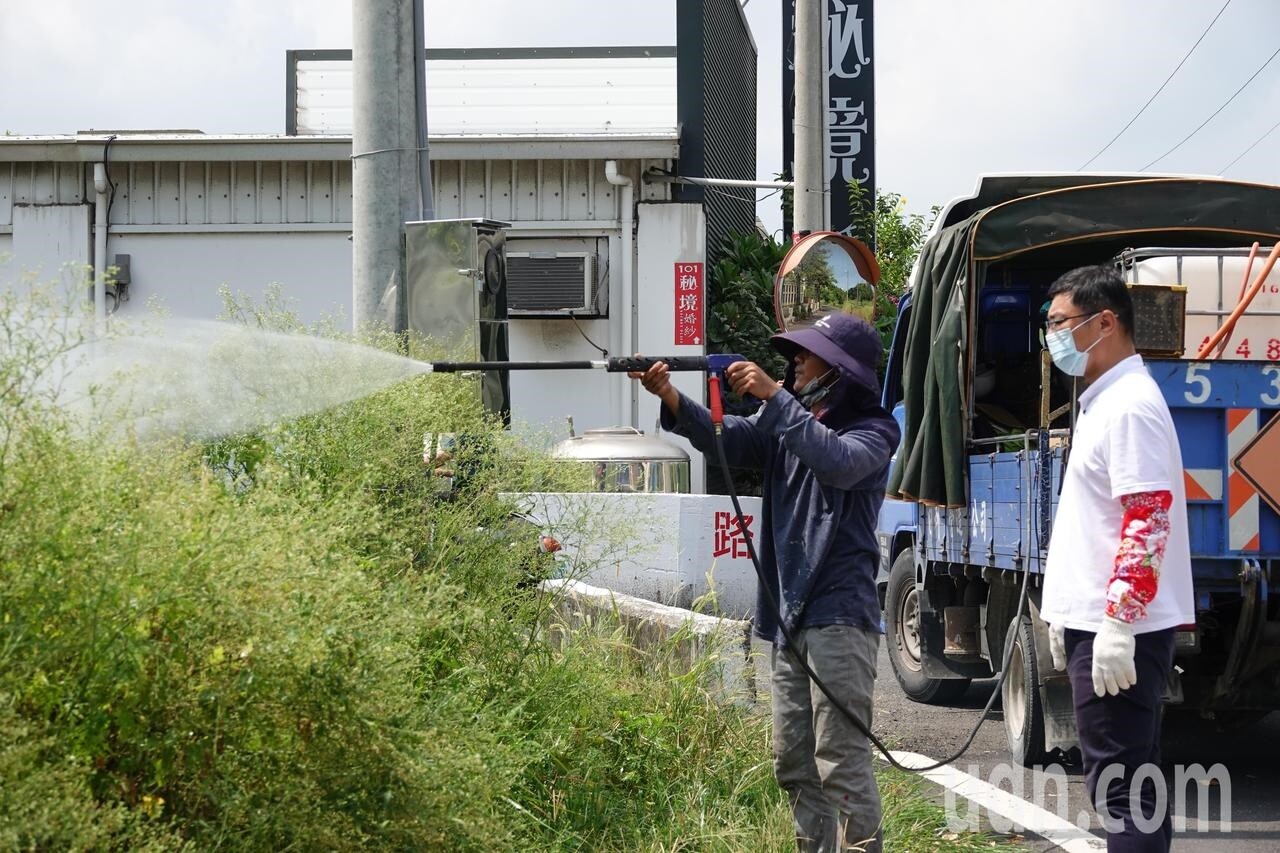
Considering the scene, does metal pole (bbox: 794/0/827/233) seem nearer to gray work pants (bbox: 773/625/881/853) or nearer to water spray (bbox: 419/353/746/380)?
water spray (bbox: 419/353/746/380)

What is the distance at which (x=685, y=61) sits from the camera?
58.4 ft

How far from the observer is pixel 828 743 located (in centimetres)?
441

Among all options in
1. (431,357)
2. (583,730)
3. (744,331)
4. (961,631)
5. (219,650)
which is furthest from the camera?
(744,331)

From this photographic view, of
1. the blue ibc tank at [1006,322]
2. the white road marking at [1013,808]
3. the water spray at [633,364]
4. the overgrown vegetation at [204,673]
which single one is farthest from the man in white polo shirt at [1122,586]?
the blue ibc tank at [1006,322]

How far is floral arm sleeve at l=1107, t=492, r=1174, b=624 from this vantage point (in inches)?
161

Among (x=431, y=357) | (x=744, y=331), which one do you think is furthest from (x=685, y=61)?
(x=431, y=357)

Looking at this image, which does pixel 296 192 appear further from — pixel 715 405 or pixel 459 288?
pixel 715 405

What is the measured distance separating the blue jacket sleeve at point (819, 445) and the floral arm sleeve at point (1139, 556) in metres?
0.78

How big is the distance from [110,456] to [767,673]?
4016mm

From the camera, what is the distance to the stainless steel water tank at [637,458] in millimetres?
14133

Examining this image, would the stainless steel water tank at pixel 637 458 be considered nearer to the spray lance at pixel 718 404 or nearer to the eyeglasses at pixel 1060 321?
the spray lance at pixel 718 404

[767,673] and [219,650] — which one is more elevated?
[219,650]

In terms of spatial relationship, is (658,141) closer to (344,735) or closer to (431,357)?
(431,357)

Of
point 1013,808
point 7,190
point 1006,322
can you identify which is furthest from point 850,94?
point 1013,808
